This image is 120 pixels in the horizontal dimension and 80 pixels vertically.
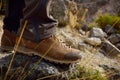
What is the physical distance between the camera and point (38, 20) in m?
2.84

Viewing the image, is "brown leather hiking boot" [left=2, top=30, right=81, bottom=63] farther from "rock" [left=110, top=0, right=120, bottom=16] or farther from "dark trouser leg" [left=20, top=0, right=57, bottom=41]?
"rock" [left=110, top=0, right=120, bottom=16]

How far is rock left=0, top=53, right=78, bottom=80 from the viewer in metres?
2.89

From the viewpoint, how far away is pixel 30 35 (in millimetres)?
2922

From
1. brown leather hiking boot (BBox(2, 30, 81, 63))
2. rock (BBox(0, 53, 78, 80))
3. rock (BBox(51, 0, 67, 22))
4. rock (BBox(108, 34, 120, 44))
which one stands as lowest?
rock (BBox(108, 34, 120, 44))

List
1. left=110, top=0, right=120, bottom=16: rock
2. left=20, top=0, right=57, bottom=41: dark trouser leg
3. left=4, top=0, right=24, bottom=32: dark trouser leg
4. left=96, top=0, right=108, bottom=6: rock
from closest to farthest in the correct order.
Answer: left=20, top=0, right=57, bottom=41: dark trouser leg, left=4, top=0, right=24, bottom=32: dark trouser leg, left=110, top=0, right=120, bottom=16: rock, left=96, top=0, right=108, bottom=6: rock

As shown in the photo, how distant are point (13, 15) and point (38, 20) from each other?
0.41 metres

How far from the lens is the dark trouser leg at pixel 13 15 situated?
3115 mm

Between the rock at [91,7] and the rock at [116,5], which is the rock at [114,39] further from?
the rock at [91,7]

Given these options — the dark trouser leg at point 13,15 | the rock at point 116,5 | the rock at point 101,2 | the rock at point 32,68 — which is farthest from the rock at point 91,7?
the rock at point 32,68

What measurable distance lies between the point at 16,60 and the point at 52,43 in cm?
34

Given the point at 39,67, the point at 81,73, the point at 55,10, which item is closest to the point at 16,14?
the point at 39,67

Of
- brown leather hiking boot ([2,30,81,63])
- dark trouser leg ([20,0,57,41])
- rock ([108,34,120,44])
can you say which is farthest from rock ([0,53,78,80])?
rock ([108,34,120,44])

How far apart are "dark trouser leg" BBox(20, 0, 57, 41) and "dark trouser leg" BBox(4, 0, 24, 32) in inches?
11.4

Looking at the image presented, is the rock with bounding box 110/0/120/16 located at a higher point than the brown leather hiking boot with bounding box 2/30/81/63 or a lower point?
lower
